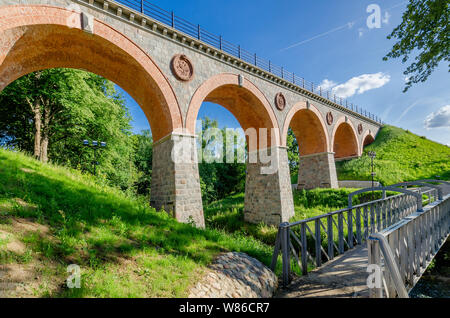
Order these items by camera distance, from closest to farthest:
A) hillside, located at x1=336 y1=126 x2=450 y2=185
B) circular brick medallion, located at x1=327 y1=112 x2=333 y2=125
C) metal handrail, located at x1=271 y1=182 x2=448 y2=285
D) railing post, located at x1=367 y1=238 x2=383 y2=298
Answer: railing post, located at x1=367 y1=238 x2=383 y2=298, metal handrail, located at x1=271 y1=182 x2=448 y2=285, circular brick medallion, located at x1=327 y1=112 x2=333 y2=125, hillside, located at x1=336 y1=126 x2=450 y2=185

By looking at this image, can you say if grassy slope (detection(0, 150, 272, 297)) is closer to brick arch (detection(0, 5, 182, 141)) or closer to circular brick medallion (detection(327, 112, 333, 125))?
brick arch (detection(0, 5, 182, 141))

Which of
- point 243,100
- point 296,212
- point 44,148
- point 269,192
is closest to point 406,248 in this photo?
point 269,192

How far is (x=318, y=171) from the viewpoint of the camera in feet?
60.1

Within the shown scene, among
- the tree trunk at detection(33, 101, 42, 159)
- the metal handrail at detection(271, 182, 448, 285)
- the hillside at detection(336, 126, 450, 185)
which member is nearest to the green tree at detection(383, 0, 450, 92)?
the metal handrail at detection(271, 182, 448, 285)

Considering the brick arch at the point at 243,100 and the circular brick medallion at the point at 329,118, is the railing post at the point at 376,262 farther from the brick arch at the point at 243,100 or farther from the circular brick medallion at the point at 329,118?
the circular brick medallion at the point at 329,118

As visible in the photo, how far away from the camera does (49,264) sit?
3256 mm

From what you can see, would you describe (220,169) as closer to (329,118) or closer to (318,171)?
(318,171)

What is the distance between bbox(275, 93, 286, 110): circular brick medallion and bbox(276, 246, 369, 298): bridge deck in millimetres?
10381

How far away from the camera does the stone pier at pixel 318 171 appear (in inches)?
699

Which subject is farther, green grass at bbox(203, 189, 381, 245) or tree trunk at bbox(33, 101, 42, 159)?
green grass at bbox(203, 189, 381, 245)

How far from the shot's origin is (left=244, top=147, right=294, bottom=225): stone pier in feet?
41.0

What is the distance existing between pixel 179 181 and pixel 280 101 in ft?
29.2
